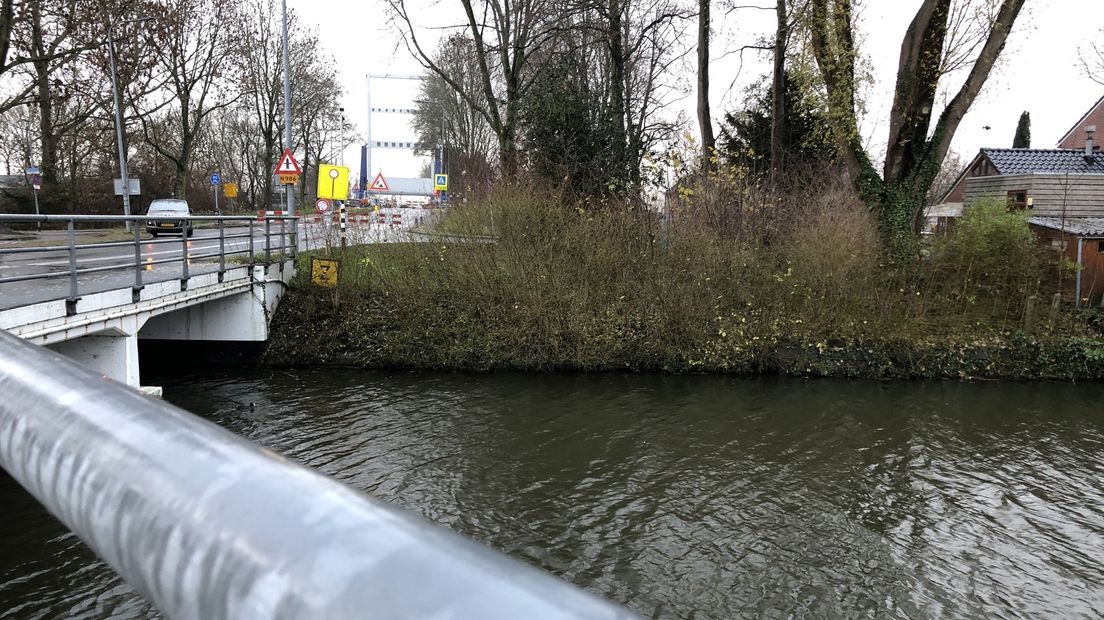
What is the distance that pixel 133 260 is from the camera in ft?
36.8

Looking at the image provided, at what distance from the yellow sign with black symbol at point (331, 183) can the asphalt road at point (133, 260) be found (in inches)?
117

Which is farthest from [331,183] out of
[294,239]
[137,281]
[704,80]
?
[137,281]

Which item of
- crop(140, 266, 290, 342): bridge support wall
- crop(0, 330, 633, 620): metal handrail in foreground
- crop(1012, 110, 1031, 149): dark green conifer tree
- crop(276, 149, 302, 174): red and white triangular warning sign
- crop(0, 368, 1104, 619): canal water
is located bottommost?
crop(0, 368, 1104, 619): canal water

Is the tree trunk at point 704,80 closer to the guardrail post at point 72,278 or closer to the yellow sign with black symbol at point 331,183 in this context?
the yellow sign with black symbol at point 331,183

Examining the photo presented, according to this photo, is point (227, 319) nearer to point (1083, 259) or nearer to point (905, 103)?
point (905, 103)

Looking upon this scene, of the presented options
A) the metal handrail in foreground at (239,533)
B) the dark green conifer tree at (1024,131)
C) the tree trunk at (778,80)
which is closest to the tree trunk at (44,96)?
the tree trunk at (778,80)

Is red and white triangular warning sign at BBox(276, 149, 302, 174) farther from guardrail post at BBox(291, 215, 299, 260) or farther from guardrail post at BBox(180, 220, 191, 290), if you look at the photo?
guardrail post at BBox(180, 220, 191, 290)

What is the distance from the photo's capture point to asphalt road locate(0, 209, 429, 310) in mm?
9031

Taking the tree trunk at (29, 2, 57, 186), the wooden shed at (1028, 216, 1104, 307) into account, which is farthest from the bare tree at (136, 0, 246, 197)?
the wooden shed at (1028, 216, 1104, 307)

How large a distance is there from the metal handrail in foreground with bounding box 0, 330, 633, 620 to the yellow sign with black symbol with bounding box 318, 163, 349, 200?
75.4ft

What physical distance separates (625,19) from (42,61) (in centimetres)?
1677

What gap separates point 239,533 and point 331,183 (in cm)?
2384

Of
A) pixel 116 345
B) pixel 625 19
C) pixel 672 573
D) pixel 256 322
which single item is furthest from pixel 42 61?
pixel 672 573

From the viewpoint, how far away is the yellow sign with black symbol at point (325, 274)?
16672 mm
